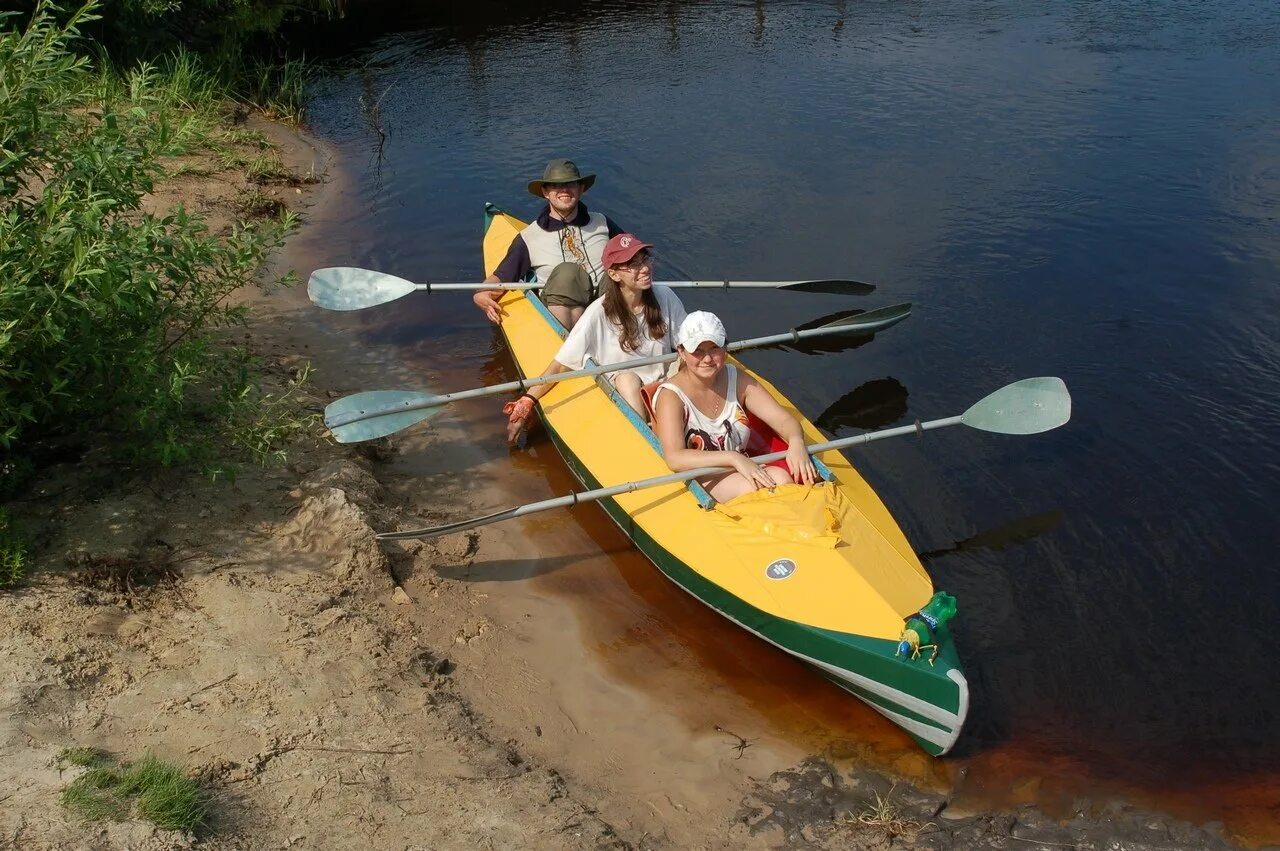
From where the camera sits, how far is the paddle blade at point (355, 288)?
25.8 ft

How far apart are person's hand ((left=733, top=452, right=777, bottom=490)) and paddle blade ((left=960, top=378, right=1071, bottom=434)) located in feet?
4.91

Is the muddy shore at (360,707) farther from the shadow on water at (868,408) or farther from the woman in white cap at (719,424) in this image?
the shadow on water at (868,408)

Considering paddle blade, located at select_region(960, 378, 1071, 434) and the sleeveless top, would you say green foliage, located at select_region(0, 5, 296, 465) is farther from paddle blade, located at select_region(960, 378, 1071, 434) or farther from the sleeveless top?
paddle blade, located at select_region(960, 378, 1071, 434)

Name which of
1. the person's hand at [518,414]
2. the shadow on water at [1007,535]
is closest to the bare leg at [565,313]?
the person's hand at [518,414]

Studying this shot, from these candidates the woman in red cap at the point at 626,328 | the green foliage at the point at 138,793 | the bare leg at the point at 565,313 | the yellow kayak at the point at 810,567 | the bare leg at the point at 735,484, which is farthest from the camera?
the bare leg at the point at 565,313

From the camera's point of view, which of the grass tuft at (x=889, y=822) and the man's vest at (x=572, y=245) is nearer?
the grass tuft at (x=889, y=822)

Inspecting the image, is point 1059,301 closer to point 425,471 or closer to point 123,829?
point 425,471

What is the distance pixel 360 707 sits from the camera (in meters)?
4.40

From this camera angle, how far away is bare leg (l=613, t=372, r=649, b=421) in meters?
6.14

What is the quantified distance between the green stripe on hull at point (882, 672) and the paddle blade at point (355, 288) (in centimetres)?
404

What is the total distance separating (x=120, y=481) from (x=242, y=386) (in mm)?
829

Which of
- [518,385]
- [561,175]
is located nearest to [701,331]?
[518,385]

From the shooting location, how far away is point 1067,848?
4.21 m

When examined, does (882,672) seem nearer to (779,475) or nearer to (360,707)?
(779,475)
